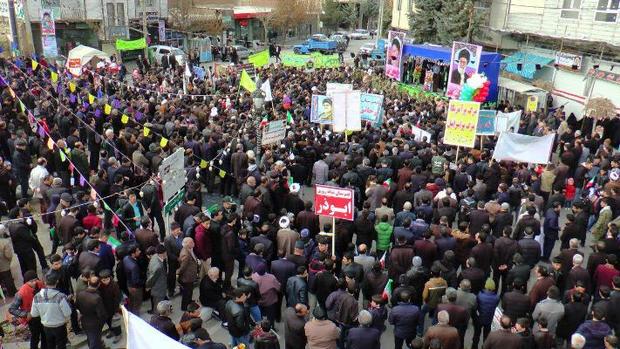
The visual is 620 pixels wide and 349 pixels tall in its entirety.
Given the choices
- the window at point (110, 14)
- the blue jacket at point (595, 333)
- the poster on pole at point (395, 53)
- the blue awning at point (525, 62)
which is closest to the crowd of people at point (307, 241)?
the blue jacket at point (595, 333)

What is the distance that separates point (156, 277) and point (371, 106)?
31.2ft

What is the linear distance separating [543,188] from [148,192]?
8.79 metres

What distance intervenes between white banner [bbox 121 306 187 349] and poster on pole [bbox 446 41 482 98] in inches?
846

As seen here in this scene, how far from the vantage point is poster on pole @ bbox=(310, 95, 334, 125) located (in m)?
15.8

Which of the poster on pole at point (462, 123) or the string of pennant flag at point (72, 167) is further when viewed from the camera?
the poster on pole at point (462, 123)

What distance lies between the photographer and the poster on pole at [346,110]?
14.3 meters

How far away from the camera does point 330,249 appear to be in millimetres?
9438

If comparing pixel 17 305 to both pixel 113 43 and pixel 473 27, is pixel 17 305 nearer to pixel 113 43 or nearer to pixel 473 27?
pixel 473 27

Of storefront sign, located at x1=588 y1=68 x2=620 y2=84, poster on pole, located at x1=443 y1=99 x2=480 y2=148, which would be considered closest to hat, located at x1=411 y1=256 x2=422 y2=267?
poster on pole, located at x1=443 y1=99 x2=480 y2=148

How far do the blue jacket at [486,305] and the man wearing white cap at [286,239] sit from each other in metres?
2.99

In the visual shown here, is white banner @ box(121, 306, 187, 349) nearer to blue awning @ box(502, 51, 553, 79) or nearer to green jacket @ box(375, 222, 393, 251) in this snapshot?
green jacket @ box(375, 222, 393, 251)

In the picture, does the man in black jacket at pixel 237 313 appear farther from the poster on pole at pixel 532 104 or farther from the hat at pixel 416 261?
the poster on pole at pixel 532 104

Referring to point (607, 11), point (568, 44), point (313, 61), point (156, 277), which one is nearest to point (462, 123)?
point (156, 277)

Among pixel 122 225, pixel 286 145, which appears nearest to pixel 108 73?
pixel 286 145
